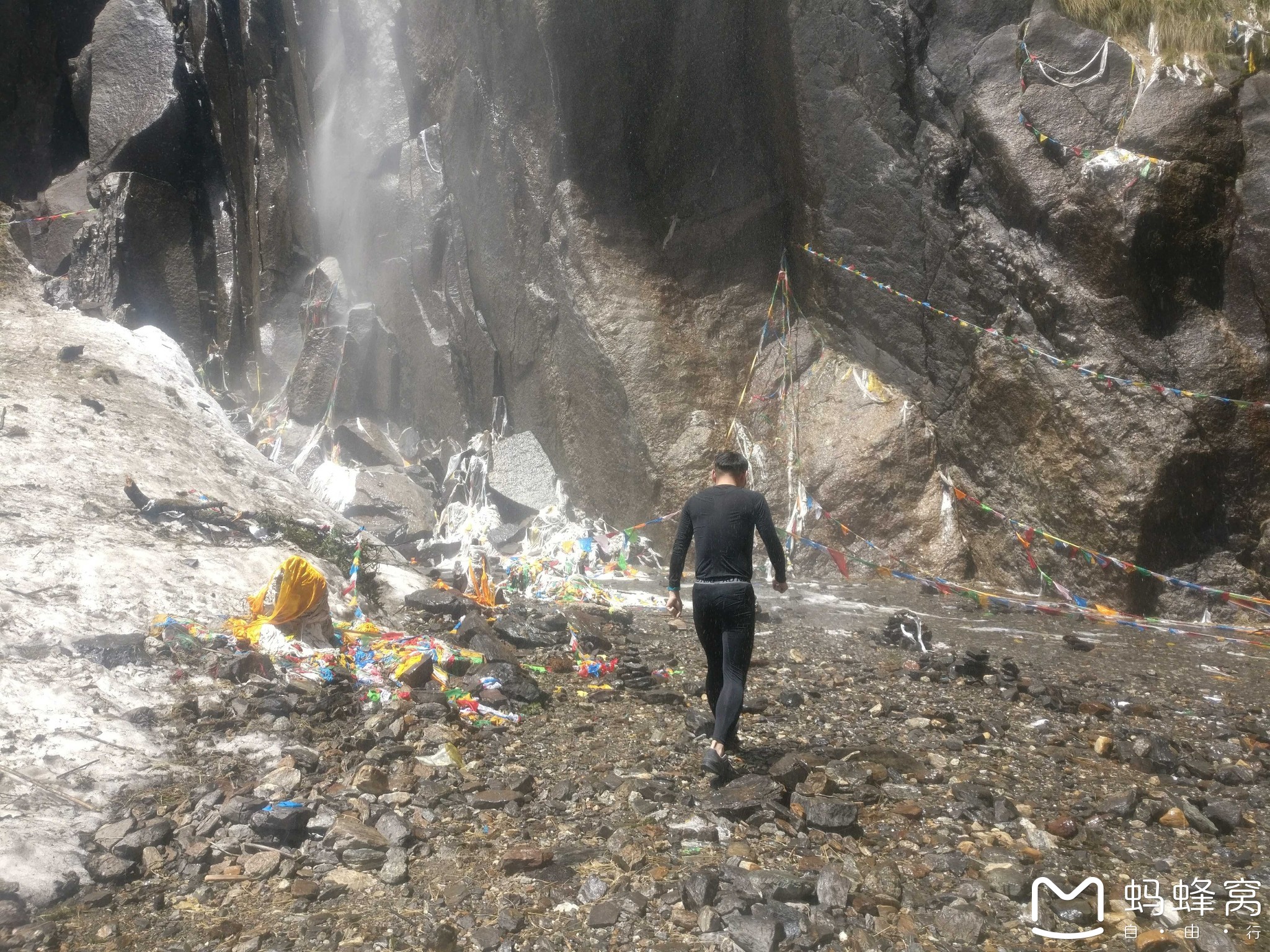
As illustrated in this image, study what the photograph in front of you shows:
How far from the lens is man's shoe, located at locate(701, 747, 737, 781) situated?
3.73 meters

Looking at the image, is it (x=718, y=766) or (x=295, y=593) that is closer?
(x=718, y=766)

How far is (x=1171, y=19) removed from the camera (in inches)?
313

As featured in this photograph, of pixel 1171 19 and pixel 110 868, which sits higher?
pixel 1171 19

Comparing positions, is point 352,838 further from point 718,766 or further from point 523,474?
point 523,474

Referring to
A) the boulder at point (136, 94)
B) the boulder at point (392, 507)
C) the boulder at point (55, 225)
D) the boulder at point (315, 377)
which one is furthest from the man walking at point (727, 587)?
the boulder at point (136, 94)

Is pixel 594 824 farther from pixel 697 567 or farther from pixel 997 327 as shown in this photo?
pixel 997 327

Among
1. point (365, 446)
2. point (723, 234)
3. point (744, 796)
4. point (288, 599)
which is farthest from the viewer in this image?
point (365, 446)

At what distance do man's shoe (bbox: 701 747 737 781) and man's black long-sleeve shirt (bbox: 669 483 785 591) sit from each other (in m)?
0.77

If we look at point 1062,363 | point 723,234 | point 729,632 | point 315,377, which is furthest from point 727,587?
point 315,377

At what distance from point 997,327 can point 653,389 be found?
3785 millimetres

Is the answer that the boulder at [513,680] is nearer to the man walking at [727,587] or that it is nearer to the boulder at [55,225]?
the man walking at [727,587]

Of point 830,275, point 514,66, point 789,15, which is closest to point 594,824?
point 830,275

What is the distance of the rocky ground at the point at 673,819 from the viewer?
2736 mm

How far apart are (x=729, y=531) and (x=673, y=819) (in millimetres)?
1259
